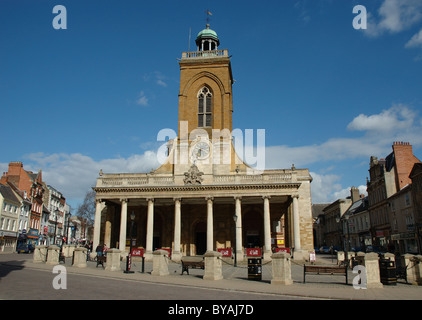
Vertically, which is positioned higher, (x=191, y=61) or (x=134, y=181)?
(x=191, y=61)

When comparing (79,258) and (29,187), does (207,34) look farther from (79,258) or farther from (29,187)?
(29,187)

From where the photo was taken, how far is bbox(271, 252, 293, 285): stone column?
14.2 m

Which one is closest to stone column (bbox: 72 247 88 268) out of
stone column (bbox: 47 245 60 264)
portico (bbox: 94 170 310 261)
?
stone column (bbox: 47 245 60 264)

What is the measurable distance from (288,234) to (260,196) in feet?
20.2

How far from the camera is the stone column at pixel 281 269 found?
558 inches

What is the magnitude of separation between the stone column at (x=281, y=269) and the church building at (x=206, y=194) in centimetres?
1606

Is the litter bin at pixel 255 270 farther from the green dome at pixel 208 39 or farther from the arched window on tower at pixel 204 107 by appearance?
the green dome at pixel 208 39

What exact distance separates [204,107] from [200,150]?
720cm

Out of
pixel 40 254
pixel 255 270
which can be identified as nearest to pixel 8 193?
pixel 40 254

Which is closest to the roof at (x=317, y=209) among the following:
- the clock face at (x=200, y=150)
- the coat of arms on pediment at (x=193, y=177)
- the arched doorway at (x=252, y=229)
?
the arched doorway at (x=252, y=229)

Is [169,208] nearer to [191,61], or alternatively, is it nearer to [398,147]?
[191,61]

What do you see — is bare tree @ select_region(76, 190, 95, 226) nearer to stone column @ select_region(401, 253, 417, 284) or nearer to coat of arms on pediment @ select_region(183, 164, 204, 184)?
coat of arms on pediment @ select_region(183, 164, 204, 184)
